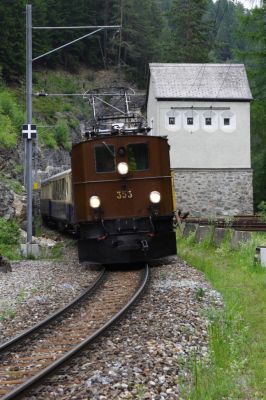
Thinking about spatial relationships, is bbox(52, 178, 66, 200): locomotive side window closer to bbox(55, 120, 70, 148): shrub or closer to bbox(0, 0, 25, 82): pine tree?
bbox(55, 120, 70, 148): shrub

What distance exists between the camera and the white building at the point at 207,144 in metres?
37.9

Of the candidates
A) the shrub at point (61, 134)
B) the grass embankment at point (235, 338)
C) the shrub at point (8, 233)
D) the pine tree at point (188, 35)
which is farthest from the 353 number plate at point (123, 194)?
the pine tree at point (188, 35)

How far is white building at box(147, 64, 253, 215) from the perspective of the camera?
37.9 meters

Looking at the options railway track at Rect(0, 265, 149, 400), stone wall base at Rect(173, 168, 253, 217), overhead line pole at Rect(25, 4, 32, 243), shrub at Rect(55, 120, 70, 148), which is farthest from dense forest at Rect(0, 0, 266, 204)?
railway track at Rect(0, 265, 149, 400)

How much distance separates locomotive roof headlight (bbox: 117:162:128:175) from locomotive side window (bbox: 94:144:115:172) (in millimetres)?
167

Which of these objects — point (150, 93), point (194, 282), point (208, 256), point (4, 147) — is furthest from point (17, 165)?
point (194, 282)

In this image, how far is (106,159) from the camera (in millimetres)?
14641

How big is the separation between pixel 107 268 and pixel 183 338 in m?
7.92

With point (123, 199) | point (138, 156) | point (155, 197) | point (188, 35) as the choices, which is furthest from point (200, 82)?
point (123, 199)

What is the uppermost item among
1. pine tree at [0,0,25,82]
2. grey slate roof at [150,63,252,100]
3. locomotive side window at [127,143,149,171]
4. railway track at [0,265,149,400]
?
pine tree at [0,0,25,82]

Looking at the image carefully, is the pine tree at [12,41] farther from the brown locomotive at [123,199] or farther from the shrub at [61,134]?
the brown locomotive at [123,199]

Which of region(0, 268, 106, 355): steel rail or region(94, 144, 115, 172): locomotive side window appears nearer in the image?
region(0, 268, 106, 355): steel rail

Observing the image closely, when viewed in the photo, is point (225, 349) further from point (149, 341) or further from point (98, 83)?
point (98, 83)

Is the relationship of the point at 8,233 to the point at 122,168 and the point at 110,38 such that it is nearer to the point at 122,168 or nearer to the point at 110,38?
the point at 122,168
